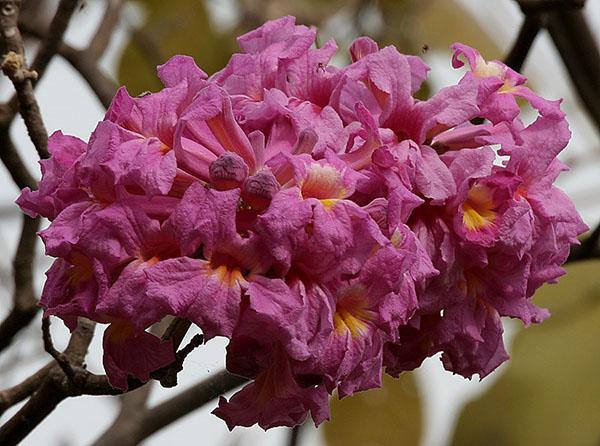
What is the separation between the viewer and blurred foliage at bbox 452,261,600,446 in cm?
265

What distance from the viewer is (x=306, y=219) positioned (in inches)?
48.4

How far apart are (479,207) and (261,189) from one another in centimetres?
27

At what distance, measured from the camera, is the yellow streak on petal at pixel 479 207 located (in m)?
1.36

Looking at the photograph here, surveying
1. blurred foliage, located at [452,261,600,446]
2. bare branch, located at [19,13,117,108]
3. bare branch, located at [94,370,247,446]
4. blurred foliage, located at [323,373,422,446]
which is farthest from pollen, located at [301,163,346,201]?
blurred foliage, located at [323,373,422,446]

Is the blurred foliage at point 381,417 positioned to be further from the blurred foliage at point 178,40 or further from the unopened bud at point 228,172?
the unopened bud at point 228,172

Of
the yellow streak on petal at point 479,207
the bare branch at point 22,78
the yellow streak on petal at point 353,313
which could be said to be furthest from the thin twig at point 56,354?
the yellow streak on petal at point 479,207

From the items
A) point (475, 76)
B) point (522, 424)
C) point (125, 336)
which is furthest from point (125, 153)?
point (522, 424)

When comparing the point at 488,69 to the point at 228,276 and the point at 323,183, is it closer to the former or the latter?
the point at 323,183

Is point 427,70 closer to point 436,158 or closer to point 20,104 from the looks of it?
point 436,158

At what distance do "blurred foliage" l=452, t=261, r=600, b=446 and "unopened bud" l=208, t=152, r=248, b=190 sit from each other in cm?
151

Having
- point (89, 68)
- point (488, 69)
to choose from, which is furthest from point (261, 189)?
point (89, 68)

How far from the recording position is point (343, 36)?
3488 mm

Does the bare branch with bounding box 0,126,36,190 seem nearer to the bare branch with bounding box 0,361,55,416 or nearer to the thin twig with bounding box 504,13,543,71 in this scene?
the bare branch with bounding box 0,361,55,416

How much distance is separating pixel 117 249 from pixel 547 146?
518 mm
